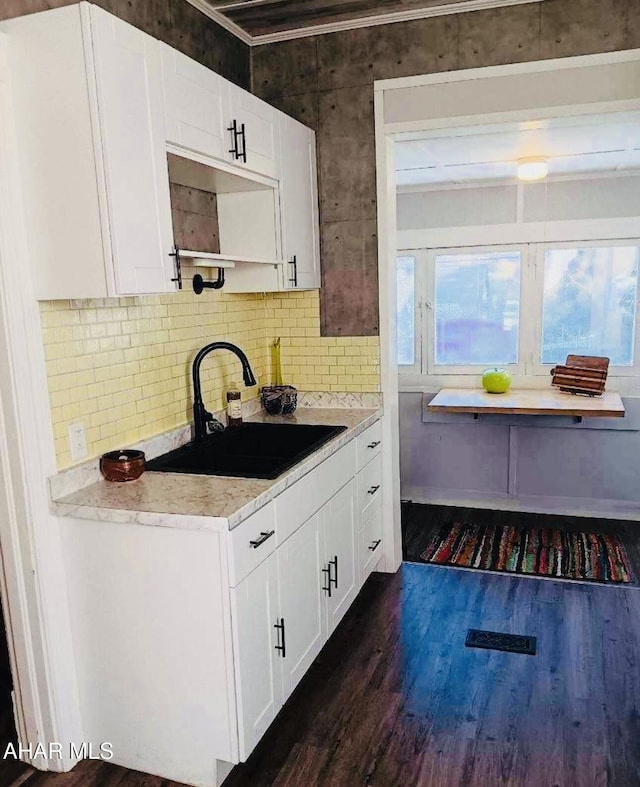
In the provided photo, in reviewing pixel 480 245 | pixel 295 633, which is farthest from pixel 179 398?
pixel 480 245

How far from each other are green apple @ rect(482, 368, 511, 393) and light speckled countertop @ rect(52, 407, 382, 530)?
247cm

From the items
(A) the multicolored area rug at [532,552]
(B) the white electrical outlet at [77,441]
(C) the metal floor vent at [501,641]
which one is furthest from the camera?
(A) the multicolored area rug at [532,552]

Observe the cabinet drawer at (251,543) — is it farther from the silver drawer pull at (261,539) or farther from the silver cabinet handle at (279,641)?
the silver cabinet handle at (279,641)

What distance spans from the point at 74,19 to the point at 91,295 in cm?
74

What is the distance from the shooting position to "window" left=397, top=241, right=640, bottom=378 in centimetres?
461

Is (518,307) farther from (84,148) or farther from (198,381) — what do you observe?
(84,148)

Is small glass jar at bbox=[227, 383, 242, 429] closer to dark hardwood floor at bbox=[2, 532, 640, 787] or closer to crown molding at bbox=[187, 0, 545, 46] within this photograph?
dark hardwood floor at bbox=[2, 532, 640, 787]

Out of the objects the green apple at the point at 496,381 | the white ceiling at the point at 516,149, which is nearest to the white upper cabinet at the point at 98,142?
the white ceiling at the point at 516,149

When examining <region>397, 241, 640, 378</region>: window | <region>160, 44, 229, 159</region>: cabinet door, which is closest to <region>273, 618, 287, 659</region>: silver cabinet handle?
<region>160, 44, 229, 159</region>: cabinet door

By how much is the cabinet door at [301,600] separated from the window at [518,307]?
2.73m

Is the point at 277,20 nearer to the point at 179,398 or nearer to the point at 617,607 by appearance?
the point at 179,398

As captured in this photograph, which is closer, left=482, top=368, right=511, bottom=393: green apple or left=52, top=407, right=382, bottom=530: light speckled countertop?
left=52, top=407, right=382, bottom=530: light speckled countertop

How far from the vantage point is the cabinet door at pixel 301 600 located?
2.31 meters

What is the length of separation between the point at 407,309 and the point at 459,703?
315 centimetres
